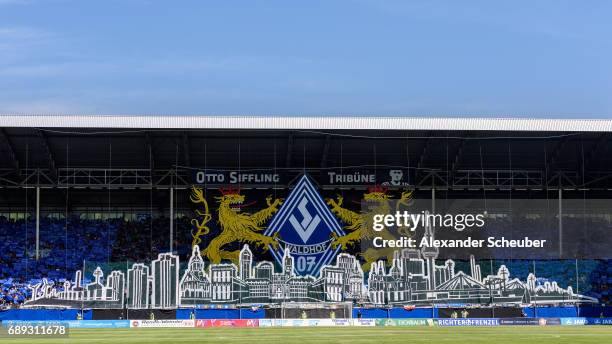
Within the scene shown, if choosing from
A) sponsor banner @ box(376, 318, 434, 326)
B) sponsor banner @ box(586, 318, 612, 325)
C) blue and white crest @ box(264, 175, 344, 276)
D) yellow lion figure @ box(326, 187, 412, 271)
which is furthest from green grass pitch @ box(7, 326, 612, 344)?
yellow lion figure @ box(326, 187, 412, 271)

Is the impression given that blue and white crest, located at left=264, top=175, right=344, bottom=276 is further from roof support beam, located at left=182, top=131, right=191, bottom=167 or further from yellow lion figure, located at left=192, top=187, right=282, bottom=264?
roof support beam, located at left=182, top=131, right=191, bottom=167

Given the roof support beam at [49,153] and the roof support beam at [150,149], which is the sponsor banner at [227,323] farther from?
the roof support beam at [49,153]

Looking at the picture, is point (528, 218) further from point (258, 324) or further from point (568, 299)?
point (258, 324)

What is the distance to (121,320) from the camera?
4550 centimetres

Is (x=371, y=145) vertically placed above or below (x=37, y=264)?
above

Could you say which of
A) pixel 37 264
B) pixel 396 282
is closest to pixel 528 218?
pixel 396 282

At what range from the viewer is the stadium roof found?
47281 mm

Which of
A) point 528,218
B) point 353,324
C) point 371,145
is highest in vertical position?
point 371,145

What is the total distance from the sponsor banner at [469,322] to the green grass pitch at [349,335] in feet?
7.50

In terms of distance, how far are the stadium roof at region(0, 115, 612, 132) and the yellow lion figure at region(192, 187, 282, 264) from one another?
5669 millimetres

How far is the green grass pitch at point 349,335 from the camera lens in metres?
33.8

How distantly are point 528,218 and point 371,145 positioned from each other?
384 inches

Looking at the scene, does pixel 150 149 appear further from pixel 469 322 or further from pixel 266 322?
pixel 469 322

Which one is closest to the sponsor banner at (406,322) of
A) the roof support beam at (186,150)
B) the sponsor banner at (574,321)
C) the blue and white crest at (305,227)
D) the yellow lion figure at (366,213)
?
the sponsor banner at (574,321)
